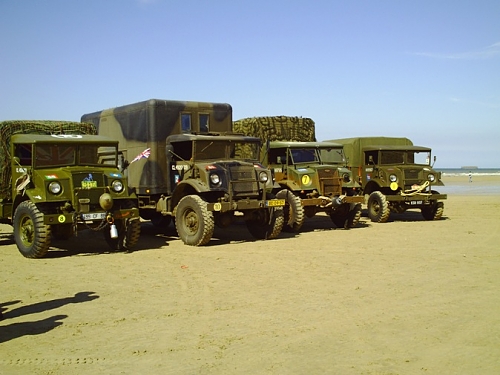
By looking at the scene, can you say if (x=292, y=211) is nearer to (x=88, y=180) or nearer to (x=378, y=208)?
(x=378, y=208)

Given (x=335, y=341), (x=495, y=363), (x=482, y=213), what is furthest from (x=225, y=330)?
(x=482, y=213)

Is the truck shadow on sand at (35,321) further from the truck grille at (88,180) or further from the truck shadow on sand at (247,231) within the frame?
the truck shadow on sand at (247,231)

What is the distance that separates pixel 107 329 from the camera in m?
6.01

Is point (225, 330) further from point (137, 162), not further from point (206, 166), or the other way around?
point (137, 162)

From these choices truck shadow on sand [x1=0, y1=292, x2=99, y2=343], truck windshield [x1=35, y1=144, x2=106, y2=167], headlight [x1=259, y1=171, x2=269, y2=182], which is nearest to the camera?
truck shadow on sand [x1=0, y1=292, x2=99, y2=343]

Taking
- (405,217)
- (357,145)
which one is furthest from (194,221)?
(405,217)

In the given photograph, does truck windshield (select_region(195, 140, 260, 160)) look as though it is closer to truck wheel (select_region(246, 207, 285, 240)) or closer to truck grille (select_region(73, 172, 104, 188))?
truck wheel (select_region(246, 207, 285, 240))

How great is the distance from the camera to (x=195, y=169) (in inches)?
480

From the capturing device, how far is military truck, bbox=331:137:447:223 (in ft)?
54.0

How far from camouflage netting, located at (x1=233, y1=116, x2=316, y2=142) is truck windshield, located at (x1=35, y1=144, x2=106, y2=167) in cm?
638

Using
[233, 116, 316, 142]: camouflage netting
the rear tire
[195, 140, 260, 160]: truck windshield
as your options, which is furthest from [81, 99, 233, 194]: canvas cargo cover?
[233, 116, 316, 142]: camouflage netting

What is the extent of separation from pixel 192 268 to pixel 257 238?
385 cm

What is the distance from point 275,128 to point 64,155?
7.44 metres

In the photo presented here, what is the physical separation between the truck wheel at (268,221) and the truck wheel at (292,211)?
3.21 feet
